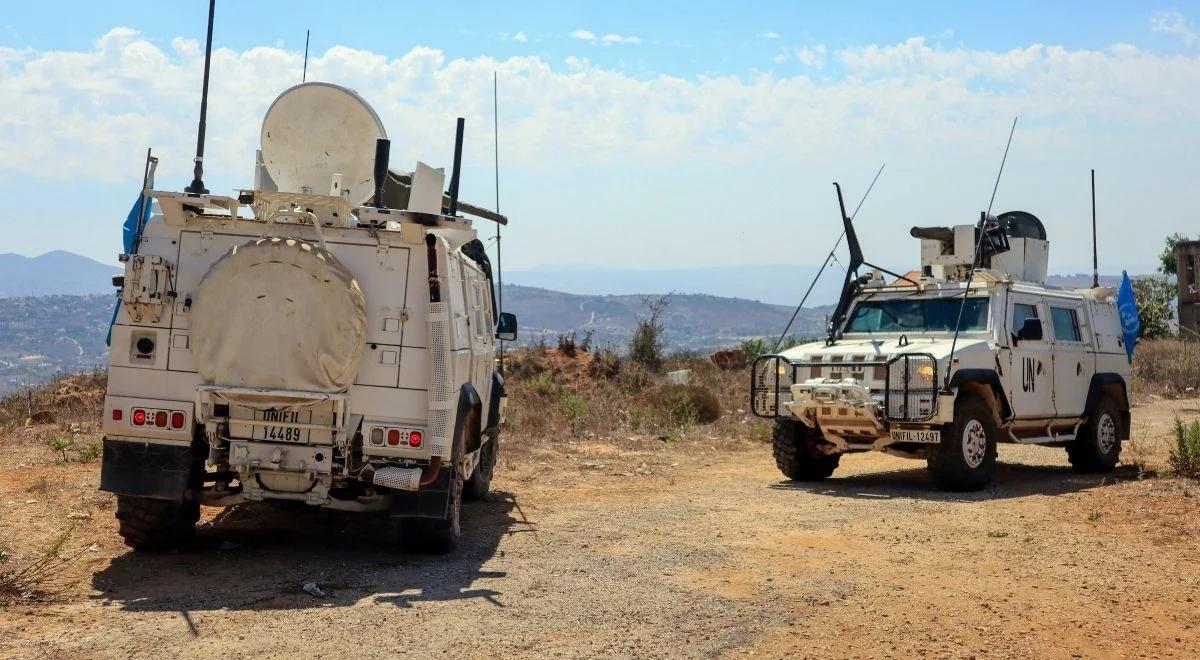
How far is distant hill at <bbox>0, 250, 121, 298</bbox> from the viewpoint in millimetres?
109250

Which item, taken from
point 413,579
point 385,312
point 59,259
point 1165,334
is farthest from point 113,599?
point 59,259

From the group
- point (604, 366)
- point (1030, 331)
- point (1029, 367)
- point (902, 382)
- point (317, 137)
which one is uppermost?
point (317, 137)

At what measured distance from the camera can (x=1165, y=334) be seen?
39344 millimetres

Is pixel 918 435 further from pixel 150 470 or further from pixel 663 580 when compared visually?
pixel 150 470

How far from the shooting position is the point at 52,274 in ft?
422

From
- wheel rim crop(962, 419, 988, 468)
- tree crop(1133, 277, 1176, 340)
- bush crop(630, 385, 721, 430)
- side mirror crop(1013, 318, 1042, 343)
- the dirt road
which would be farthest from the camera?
tree crop(1133, 277, 1176, 340)

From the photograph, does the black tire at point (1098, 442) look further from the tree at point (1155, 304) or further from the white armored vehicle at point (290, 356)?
the tree at point (1155, 304)

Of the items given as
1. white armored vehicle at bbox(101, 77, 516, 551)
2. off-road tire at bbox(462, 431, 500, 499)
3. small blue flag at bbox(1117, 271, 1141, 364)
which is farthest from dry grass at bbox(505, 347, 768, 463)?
white armored vehicle at bbox(101, 77, 516, 551)

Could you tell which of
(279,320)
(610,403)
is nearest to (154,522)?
(279,320)

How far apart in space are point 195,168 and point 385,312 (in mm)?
2348

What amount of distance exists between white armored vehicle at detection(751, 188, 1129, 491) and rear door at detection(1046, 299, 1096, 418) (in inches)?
0.9

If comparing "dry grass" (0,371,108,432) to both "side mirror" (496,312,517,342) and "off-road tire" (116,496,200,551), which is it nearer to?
"side mirror" (496,312,517,342)

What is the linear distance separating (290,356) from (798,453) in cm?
685

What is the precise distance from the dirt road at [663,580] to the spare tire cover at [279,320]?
1.30 m
